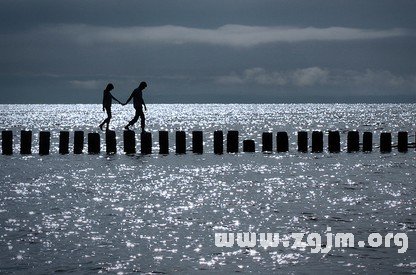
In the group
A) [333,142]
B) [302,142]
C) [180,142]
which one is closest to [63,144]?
[180,142]

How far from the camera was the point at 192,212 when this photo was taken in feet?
56.8

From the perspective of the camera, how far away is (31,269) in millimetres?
11789

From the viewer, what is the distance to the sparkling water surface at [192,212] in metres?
12.3

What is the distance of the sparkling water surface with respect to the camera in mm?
12266

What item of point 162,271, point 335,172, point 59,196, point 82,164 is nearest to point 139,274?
point 162,271

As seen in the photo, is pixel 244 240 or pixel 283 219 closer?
pixel 244 240

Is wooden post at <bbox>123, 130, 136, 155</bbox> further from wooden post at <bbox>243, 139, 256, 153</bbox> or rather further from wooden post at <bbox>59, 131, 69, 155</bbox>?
wooden post at <bbox>243, 139, 256, 153</bbox>

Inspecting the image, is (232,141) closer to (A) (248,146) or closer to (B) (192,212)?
(A) (248,146)

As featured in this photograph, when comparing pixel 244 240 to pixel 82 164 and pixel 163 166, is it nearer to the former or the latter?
pixel 163 166

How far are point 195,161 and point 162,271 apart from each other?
19.2 m

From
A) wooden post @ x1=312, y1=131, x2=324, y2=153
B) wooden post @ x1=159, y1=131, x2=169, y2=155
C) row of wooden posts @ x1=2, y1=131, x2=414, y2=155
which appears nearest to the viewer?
row of wooden posts @ x1=2, y1=131, x2=414, y2=155

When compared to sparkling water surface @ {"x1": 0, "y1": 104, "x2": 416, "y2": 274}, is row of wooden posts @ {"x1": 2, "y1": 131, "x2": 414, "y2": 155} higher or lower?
higher

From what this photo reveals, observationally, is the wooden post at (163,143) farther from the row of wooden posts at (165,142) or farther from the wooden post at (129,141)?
the wooden post at (129,141)

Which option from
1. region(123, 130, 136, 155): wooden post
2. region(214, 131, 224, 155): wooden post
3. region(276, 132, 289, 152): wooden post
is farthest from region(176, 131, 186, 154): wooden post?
region(276, 132, 289, 152): wooden post
